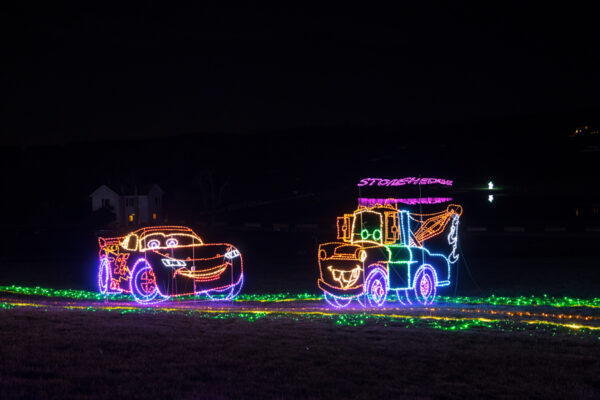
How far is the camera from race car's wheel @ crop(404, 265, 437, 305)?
43.9 ft

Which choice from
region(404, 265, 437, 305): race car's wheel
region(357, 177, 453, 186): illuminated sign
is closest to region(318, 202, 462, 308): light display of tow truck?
region(404, 265, 437, 305): race car's wheel

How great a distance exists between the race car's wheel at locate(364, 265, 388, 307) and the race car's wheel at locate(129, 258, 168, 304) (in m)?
4.35

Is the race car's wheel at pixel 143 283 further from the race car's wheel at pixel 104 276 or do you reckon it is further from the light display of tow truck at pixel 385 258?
the light display of tow truck at pixel 385 258

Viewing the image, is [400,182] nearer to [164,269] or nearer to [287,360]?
[164,269]

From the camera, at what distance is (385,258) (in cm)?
1291

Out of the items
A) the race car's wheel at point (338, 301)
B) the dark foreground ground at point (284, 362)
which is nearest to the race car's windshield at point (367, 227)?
the race car's wheel at point (338, 301)

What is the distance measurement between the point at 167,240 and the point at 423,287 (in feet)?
21.0

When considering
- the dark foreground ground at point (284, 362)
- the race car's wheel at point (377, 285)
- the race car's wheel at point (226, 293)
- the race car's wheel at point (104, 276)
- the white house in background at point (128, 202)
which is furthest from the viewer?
the white house in background at point (128, 202)

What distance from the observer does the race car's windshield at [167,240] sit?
1574 cm

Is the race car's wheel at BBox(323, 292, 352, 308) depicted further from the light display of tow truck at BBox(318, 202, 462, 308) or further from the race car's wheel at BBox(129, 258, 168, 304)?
the race car's wheel at BBox(129, 258, 168, 304)

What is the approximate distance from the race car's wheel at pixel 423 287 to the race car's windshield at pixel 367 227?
1.10 metres

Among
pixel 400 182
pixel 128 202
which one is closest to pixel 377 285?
pixel 400 182

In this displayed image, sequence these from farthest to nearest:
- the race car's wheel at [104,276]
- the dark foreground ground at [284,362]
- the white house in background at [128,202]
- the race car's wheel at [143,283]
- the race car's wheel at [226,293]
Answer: the white house in background at [128,202]
the race car's wheel at [226,293]
the race car's wheel at [104,276]
the race car's wheel at [143,283]
the dark foreground ground at [284,362]

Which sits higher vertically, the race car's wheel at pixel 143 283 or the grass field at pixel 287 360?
the race car's wheel at pixel 143 283
